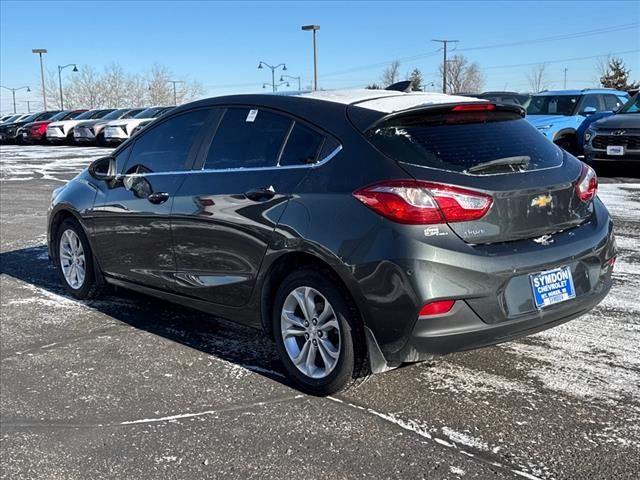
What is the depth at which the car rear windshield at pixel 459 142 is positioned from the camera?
3.44 meters

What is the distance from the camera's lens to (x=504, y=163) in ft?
11.6

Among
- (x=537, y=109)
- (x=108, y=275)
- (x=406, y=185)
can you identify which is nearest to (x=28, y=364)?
(x=108, y=275)

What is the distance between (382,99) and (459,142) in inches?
22.5

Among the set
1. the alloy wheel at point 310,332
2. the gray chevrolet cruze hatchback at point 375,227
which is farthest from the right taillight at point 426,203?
the alloy wheel at point 310,332

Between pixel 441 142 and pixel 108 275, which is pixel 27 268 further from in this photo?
pixel 441 142

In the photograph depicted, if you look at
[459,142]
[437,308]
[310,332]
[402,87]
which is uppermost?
[402,87]

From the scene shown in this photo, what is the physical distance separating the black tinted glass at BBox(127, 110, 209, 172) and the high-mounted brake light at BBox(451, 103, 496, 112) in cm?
172

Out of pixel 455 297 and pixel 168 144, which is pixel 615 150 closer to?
pixel 168 144

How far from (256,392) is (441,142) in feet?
5.56

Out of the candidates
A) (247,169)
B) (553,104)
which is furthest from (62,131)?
(247,169)

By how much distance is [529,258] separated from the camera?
11.1 ft

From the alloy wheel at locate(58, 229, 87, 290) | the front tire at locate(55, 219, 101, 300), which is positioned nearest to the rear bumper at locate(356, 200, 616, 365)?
the front tire at locate(55, 219, 101, 300)

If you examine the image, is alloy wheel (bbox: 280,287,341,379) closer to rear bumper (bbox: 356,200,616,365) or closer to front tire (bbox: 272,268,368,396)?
front tire (bbox: 272,268,368,396)

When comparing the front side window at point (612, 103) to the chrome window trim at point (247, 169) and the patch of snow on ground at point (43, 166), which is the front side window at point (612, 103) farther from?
the chrome window trim at point (247, 169)
